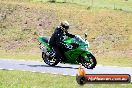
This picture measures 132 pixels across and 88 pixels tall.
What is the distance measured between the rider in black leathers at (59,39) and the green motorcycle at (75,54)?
167 mm

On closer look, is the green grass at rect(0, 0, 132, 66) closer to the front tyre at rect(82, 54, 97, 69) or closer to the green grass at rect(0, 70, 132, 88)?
the front tyre at rect(82, 54, 97, 69)

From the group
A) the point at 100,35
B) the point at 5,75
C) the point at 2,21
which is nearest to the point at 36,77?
the point at 5,75

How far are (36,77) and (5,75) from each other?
1.11m

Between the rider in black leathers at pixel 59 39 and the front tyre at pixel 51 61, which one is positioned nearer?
the rider in black leathers at pixel 59 39

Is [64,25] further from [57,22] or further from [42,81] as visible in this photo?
[57,22]

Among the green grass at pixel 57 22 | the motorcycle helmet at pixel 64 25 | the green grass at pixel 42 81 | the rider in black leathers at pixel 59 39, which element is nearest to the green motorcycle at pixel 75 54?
the rider in black leathers at pixel 59 39

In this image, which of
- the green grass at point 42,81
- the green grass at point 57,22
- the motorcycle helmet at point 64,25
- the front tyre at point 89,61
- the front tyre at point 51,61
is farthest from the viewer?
the green grass at point 57,22

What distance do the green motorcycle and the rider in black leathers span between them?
17 cm

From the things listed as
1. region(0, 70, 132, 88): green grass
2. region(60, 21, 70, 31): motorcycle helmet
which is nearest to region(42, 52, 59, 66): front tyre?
region(60, 21, 70, 31): motorcycle helmet

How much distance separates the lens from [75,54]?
21062 millimetres

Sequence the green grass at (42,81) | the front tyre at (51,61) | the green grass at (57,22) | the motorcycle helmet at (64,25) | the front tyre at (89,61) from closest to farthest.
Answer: the green grass at (42,81), the motorcycle helmet at (64,25), the front tyre at (89,61), the front tyre at (51,61), the green grass at (57,22)

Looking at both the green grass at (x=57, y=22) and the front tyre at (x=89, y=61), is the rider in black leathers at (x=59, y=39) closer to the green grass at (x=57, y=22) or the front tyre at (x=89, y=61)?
the front tyre at (x=89, y=61)

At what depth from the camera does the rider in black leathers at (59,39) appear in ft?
67.4

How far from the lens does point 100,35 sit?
4556cm
